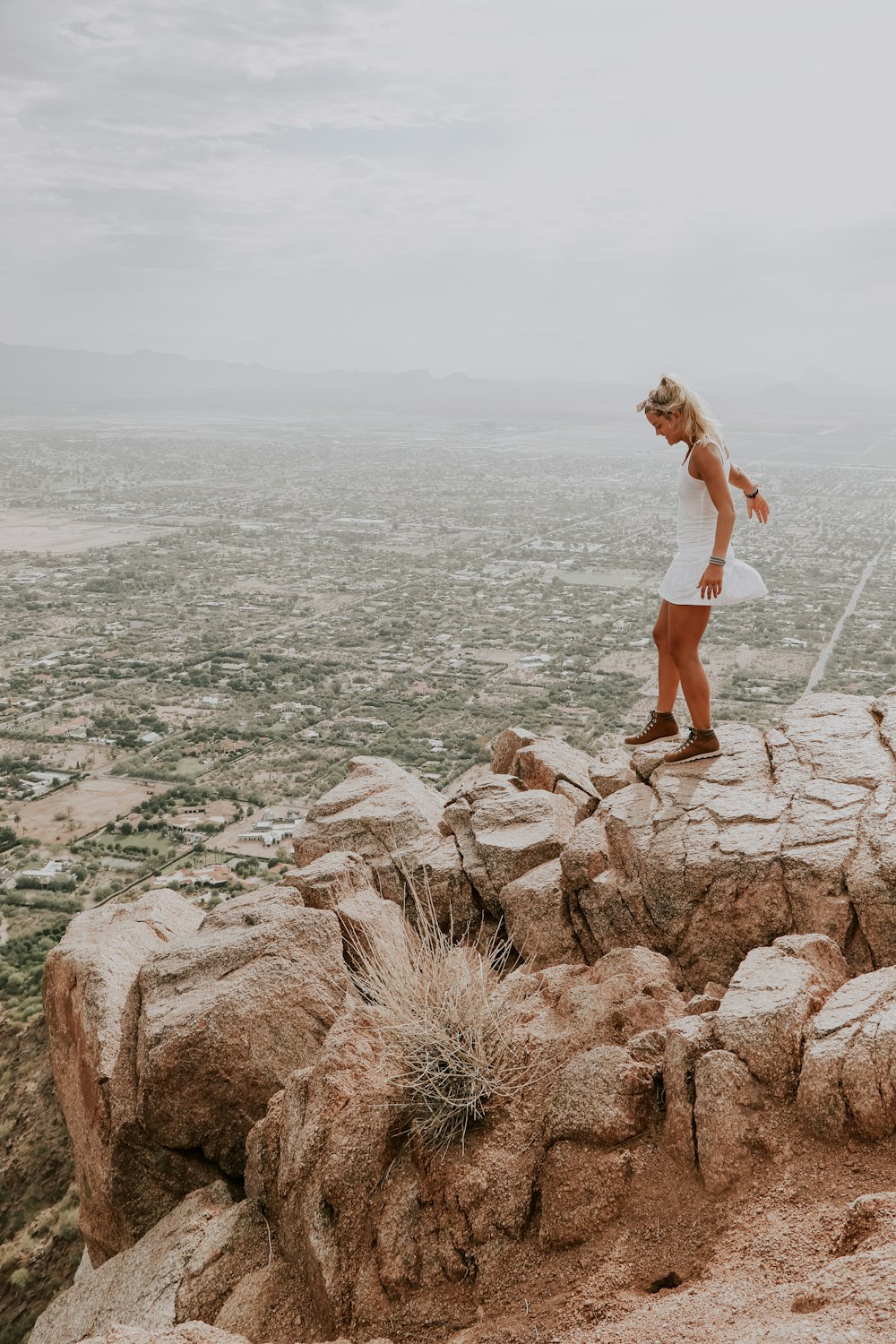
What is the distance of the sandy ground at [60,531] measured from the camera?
93.6m

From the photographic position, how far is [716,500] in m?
7.61

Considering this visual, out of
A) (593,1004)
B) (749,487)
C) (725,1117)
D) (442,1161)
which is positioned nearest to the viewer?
(725,1117)

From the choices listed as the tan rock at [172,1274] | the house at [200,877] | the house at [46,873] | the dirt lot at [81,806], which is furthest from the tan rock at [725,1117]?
the dirt lot at [81,806]

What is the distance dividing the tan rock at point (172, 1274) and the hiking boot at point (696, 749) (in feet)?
14.9

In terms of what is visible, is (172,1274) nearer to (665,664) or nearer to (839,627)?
(665,664)

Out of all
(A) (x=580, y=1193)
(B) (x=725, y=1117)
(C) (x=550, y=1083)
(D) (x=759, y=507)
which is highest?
(D) (x=759, y=507)

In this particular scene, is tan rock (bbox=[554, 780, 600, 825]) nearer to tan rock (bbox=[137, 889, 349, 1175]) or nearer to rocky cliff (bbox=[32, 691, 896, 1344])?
rocky cliff (bbox=[32, 691, 896, 1344])

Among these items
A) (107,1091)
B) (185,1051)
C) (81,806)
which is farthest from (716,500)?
(81,806)

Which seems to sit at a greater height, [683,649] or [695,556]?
[695,556]

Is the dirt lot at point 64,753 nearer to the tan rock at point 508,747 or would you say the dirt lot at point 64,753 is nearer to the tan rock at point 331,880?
the tan rock at point 508,747

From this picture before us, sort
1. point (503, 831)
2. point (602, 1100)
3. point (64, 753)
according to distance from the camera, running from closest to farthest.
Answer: point (602, 1100) → point (503, 831) → point (64, 753)

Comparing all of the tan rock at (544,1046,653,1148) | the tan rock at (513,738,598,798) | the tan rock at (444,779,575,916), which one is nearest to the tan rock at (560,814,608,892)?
the tan rock at (444,779,575,916)

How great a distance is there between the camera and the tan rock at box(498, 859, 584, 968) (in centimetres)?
780

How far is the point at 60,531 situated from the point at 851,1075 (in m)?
106
